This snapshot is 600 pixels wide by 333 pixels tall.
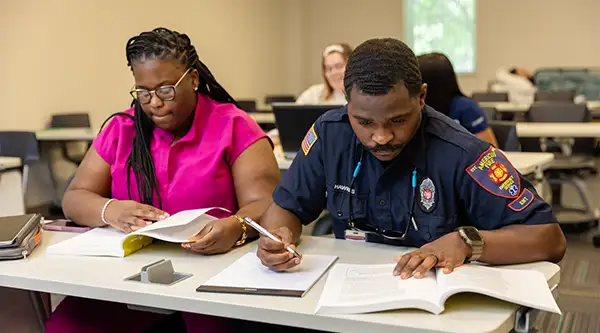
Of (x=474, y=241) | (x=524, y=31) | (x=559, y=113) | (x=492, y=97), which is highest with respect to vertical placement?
(x=474, y=241)

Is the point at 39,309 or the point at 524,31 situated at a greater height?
the point at 524,31

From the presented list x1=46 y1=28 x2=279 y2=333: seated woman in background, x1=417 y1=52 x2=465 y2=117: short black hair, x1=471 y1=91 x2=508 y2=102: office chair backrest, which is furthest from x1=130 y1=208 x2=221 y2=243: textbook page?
x1=471 y1=91 x2=508 y2=102: office chair backrest

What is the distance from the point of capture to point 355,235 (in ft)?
5.37

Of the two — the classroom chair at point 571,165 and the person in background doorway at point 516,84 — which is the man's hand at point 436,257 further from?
the person in background doorway at point 516,84

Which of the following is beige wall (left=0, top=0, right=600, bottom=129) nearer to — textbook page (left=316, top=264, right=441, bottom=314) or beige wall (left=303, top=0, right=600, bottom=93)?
beige wall (left=303, top=0, right=600, bottom=93)

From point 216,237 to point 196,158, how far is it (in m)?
0.39

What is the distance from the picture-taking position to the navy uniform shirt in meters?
1.39

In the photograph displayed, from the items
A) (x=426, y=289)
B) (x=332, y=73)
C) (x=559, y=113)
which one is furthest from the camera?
(x=559, y=113)

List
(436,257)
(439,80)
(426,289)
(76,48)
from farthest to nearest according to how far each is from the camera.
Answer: (76,48)
(439,80)
(436,257)
(426,289)

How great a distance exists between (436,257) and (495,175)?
253mm

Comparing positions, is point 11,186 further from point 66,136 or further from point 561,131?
point 561,131

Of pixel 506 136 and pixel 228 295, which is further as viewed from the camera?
pixel 506 136

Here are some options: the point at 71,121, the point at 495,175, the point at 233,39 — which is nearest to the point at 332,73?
the point at 71,121

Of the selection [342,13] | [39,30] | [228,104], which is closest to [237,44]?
[342,13]
